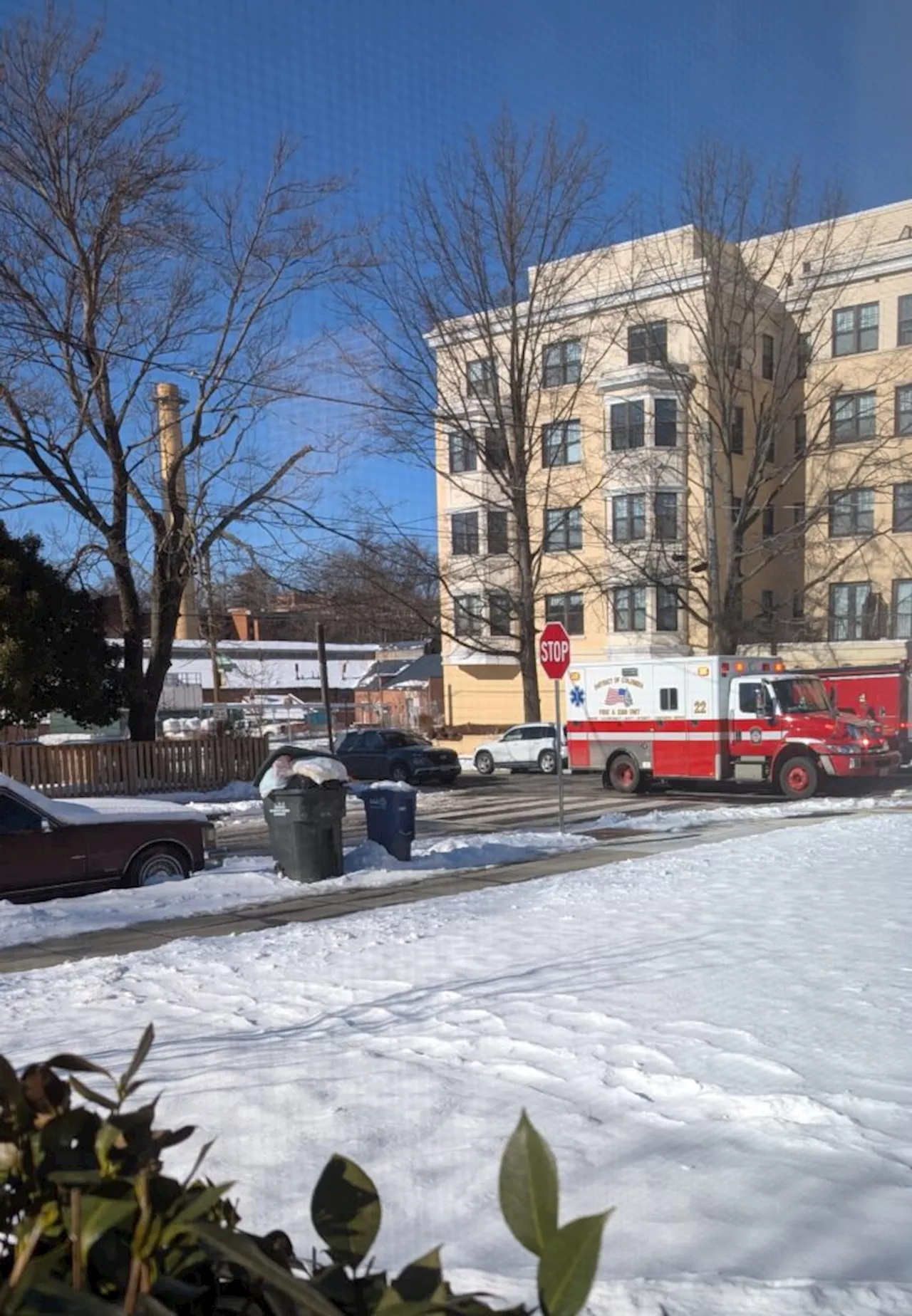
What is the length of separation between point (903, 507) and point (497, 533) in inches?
469

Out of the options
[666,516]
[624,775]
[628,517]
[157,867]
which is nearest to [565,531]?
[628,517]

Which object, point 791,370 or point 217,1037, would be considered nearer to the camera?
point 217,1037

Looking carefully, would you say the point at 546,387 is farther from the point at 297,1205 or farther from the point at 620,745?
the point at 297,1205

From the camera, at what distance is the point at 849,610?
3334 centimetres

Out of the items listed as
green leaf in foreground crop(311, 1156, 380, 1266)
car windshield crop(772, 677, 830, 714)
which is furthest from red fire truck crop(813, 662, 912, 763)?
green leaf in foreground crop(311, 1156, 380, 1266)

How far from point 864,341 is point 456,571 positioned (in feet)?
44.8

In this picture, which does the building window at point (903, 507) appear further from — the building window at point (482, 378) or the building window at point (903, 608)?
the building window at point (482, 378)

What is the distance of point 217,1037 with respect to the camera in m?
5.56

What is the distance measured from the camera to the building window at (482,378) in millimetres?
31875

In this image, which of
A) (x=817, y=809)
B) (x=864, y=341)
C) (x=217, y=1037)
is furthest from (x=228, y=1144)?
(x=864, y=341)

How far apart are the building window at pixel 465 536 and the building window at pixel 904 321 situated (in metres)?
13.8

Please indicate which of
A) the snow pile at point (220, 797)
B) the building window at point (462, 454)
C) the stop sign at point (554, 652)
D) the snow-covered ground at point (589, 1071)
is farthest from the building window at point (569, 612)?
the snow-covered ground at point (589, 1071)

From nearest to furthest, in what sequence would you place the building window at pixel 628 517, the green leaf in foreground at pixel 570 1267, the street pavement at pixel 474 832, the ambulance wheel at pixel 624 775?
the green leaf in foreground at pixel 570 1267
the street pavement at pixel 474 832
the ambulance wheel at pixel 624 775
the building window at pixel 628 517

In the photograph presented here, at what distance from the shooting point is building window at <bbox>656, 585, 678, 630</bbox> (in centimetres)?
3584
